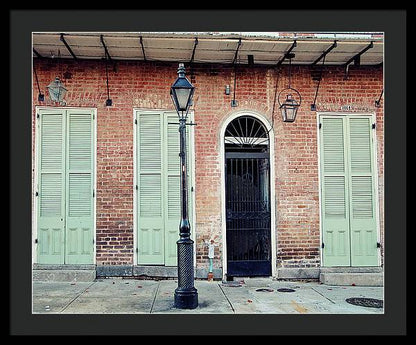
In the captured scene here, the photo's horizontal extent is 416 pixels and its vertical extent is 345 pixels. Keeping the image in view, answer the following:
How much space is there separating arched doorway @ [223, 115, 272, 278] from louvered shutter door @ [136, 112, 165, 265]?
1.31 meters

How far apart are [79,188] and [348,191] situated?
526cm

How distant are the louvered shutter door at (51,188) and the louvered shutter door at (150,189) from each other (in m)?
1.44

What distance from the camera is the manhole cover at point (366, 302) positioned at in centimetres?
717

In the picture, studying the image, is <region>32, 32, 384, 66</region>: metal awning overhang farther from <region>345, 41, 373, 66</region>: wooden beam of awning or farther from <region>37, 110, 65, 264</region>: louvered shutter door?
<region>37, 110, 65, 264</region>: louvered shutter door

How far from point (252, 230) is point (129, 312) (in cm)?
330

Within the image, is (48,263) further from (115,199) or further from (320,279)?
(320,279)

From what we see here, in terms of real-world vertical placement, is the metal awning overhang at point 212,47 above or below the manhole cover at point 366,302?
above

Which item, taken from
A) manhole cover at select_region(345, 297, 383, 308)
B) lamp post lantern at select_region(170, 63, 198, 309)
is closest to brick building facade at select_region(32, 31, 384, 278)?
manhole cover at select_region(345, 297, 383, 308)

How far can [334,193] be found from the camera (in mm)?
9086

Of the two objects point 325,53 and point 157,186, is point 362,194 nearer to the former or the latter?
point 325,53

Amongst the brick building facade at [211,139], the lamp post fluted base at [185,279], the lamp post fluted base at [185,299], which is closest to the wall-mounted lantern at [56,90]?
the brick building facade at [211,139]

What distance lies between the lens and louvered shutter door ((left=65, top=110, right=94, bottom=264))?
8539mm

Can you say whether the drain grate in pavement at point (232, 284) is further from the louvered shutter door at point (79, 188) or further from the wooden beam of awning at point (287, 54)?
the wooden beam of awning at point (287, 54)

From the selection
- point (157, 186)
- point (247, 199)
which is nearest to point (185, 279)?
point (157, 186)
